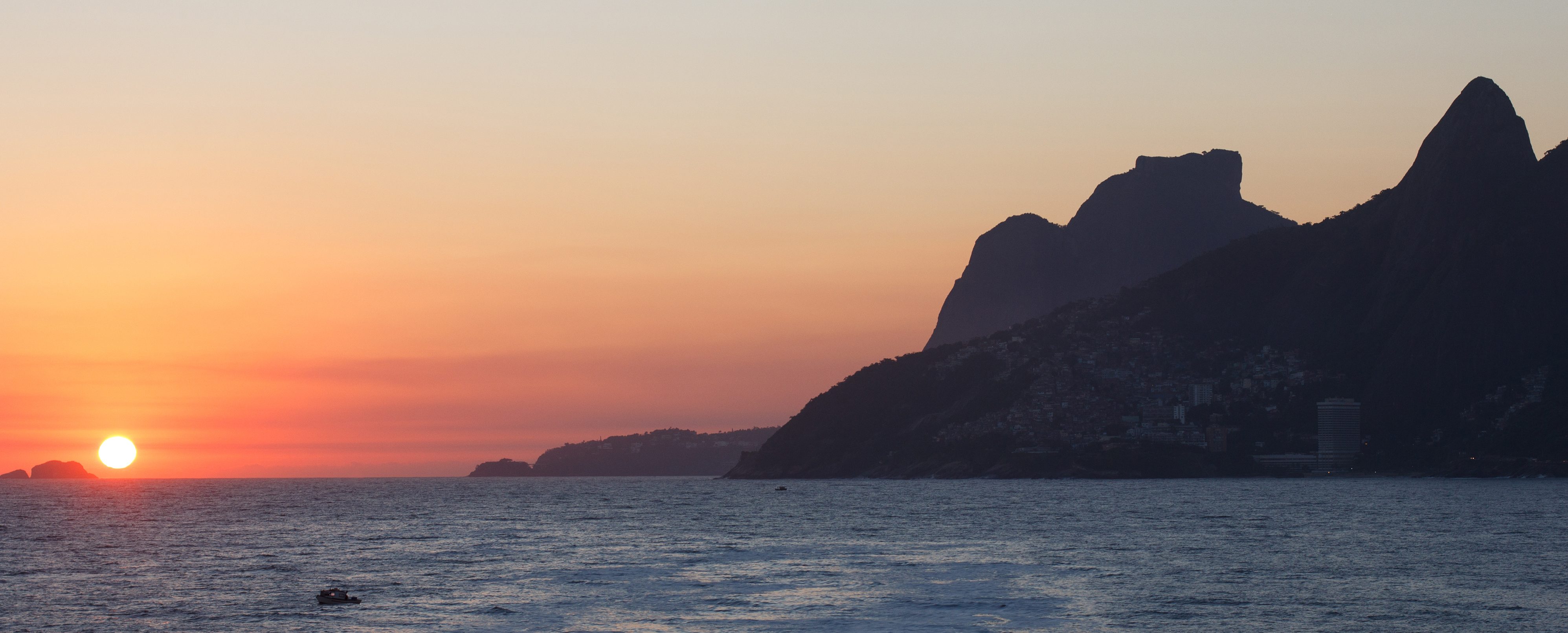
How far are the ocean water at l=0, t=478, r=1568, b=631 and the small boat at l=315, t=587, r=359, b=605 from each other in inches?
20.5

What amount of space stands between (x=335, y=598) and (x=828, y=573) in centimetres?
2791

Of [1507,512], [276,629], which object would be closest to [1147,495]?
[1507,512]

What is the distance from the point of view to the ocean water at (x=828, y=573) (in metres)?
60.6

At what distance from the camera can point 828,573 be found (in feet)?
260

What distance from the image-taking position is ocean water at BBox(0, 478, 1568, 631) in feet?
199

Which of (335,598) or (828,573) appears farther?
(828,573)

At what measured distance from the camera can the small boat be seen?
6594cm

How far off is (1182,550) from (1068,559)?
10.6m

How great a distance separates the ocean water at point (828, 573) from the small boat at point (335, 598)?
0.52 metres

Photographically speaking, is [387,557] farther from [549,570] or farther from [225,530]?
[225,530]

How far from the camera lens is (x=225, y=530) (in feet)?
426

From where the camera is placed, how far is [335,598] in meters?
66.1

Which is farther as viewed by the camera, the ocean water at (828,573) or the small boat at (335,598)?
the small boat at (335,598)

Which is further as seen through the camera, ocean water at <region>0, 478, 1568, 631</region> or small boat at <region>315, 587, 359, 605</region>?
small boat at <region>315, 587, 359, 605</region>
